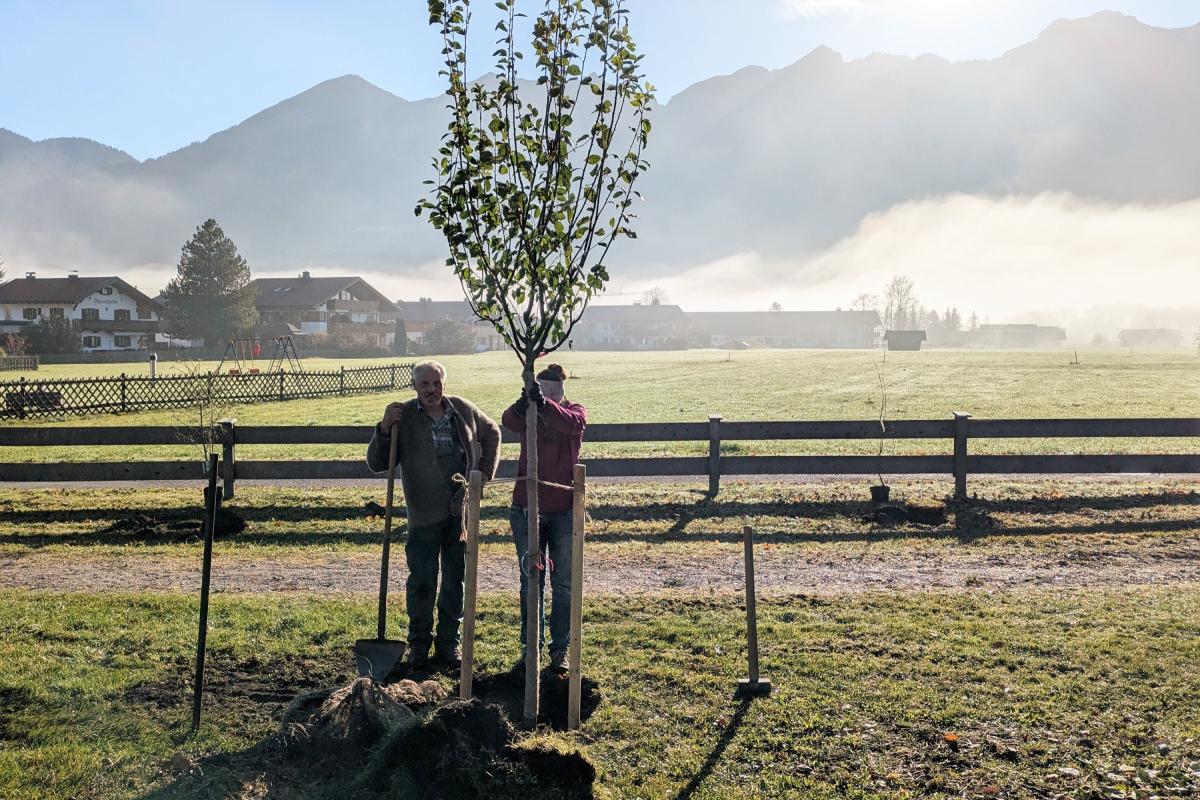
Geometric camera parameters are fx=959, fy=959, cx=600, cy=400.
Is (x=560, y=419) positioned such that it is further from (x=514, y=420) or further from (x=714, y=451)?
(x=714, y=451)

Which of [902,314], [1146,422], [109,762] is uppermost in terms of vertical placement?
[902,314]

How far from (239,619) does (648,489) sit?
792 cm

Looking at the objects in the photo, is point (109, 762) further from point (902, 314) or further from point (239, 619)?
point (902, 314)

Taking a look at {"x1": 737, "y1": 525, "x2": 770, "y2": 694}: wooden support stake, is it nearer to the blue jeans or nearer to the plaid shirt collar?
the blue jeans

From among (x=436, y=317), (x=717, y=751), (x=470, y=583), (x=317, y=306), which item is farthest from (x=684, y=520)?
(x=436, y=317)

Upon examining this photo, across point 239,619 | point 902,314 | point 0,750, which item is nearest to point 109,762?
point 0,750

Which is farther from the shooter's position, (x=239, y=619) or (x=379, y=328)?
(x=379, y=328)

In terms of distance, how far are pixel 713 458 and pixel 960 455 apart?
3.36 metres

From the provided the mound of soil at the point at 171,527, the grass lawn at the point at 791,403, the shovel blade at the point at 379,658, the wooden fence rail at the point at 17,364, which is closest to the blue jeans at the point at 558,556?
the shovel blade at the point at 379,658

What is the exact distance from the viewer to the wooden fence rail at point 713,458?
12977mm

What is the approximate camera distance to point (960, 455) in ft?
43.1

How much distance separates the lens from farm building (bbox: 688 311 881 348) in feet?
561

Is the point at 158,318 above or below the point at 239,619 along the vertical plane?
above

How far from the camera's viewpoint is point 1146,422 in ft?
45.5
